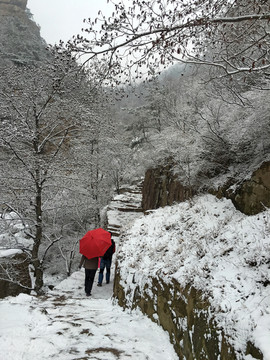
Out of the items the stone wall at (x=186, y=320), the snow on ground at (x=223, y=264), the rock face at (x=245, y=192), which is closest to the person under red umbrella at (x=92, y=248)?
the snow on ground at (x=223, y=264)

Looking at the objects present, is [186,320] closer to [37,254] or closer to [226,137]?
[226,137]

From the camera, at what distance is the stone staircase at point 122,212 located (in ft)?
39.5

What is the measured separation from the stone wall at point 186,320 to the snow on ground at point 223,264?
10cm

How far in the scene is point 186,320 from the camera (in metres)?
2.89

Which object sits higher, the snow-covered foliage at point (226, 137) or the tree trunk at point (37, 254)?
the snow-covered foliage at point (226, 137)

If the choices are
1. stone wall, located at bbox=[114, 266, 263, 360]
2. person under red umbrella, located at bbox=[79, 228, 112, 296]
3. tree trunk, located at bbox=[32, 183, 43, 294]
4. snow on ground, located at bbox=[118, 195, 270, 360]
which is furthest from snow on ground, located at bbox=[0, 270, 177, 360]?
tree trunk, located at bbox=[32, 183, 43, 294]

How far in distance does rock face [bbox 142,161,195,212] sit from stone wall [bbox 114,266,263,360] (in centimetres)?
494

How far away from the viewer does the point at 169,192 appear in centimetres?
1072

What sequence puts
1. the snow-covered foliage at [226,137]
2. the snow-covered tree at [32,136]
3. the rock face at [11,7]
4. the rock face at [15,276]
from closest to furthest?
the snow-covered foliage at [226,137] < the snow-covered tree at [32,136] < the rock face at [15,276] < the rock face at [11,7]

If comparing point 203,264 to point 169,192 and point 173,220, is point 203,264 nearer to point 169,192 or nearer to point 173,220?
point 173,220

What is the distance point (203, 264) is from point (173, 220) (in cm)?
319

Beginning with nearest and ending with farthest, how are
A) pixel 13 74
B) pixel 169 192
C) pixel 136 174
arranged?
pixel 13 74, pixel 169 192, pixel 136 174

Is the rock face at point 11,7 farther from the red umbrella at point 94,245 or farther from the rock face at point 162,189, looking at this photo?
the red umbrella at point 94,245

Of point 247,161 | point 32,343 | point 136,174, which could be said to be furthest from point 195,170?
point 136,174
